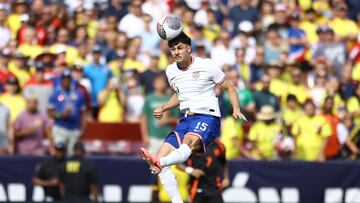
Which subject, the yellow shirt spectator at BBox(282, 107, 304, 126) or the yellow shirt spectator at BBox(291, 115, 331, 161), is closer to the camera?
the yellow shirt spectator at BBox(291, 115, 331, 161)

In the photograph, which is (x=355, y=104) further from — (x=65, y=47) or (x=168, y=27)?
(x=168, y=27)

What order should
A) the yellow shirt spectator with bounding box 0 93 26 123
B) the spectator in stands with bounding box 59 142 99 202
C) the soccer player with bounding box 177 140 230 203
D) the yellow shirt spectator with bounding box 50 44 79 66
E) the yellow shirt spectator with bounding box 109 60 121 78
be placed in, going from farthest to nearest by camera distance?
the yellow shirt spectator with bounding box 50 44 79 66 → the yellow shirt spectator with bounding box 109 60 121 78 → the yellow shirt spectator with bounding box 0 93 26 123 → the spectator in stands with bounding box 59 142 99 202 → the soccer player with bounding box 177 140 230 203

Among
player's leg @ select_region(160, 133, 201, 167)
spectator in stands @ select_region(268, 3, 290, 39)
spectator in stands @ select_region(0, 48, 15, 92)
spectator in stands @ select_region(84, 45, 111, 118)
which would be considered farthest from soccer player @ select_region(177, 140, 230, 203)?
spectator in stands @ select_region(268, 3, 290, 39)

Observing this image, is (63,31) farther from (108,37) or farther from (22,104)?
(22,104)

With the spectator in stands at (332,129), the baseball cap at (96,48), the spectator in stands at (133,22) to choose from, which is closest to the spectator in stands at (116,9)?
the spectator in stands at (133,22)

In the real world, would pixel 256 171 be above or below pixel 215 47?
below

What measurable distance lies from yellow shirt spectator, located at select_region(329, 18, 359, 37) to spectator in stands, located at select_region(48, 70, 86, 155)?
593cm

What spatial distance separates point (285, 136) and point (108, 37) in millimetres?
4387

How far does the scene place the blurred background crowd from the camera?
1884 centimetres

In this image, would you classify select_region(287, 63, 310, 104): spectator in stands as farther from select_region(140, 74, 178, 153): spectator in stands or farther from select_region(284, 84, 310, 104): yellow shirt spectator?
select_region(140, 74, 178, 153): spectator in stands

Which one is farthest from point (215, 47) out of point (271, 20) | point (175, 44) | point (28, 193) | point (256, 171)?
point (175, 44)

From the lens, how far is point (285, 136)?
62.1ft

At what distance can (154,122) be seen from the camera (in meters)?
18.8

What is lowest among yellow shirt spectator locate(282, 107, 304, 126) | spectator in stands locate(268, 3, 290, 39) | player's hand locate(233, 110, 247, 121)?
yellow shirt spectator locate(282, 107, 304, 126)
